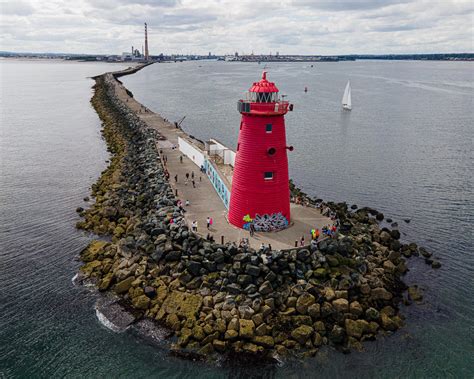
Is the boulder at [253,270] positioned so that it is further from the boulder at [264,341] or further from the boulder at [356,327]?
the boulder at [356,327]

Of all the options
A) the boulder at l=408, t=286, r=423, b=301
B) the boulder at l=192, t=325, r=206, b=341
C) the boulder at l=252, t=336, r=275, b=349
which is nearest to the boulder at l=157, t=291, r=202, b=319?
the boulder at l=192, t=325, r=206, b=341

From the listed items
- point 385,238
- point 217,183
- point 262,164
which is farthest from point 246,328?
point 217,183

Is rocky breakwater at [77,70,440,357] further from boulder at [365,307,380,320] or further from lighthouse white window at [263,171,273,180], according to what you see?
lighthouse white window at [263,171,273,180]

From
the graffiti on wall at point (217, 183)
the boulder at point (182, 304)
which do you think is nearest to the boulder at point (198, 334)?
the boulder at point (182, 304)

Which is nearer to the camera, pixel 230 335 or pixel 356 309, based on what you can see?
pixel 230 335

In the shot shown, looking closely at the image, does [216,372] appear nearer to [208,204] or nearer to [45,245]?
[208,204]

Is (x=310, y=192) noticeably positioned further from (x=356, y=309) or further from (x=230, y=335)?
(x=230, y=335)
